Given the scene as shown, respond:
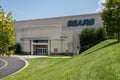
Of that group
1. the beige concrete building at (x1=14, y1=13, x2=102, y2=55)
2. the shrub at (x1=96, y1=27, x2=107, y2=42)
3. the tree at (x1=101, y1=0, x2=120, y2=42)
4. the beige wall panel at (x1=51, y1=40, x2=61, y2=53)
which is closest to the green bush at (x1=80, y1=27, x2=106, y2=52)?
the shrub at (x1=96, y1=27, x2=107, y2=42)

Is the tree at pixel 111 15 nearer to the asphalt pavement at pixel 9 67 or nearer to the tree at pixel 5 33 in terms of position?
the asphalt pavement at pixel 9 67

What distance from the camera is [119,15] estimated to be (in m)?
26.5

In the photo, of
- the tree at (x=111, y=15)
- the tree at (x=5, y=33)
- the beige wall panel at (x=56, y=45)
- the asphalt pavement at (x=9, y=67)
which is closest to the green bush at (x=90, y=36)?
the beige wall panel at (x=56, y=45)

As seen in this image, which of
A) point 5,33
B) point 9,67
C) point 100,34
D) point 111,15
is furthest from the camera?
point 100,34

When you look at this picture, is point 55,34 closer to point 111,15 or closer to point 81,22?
point 81,22

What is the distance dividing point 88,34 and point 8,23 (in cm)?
4902

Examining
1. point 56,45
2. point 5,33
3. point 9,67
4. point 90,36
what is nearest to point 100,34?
point 90,36

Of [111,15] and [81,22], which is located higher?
[81,22]

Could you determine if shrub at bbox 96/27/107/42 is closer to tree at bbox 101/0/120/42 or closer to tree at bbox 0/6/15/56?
tree at bbox 101/0/120/42

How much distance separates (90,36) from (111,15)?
108 ft

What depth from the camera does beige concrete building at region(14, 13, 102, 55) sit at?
63125 mm

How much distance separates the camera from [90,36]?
59938mm

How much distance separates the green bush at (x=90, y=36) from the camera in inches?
2322

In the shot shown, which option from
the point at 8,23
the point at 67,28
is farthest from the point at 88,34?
the point at 8,23
